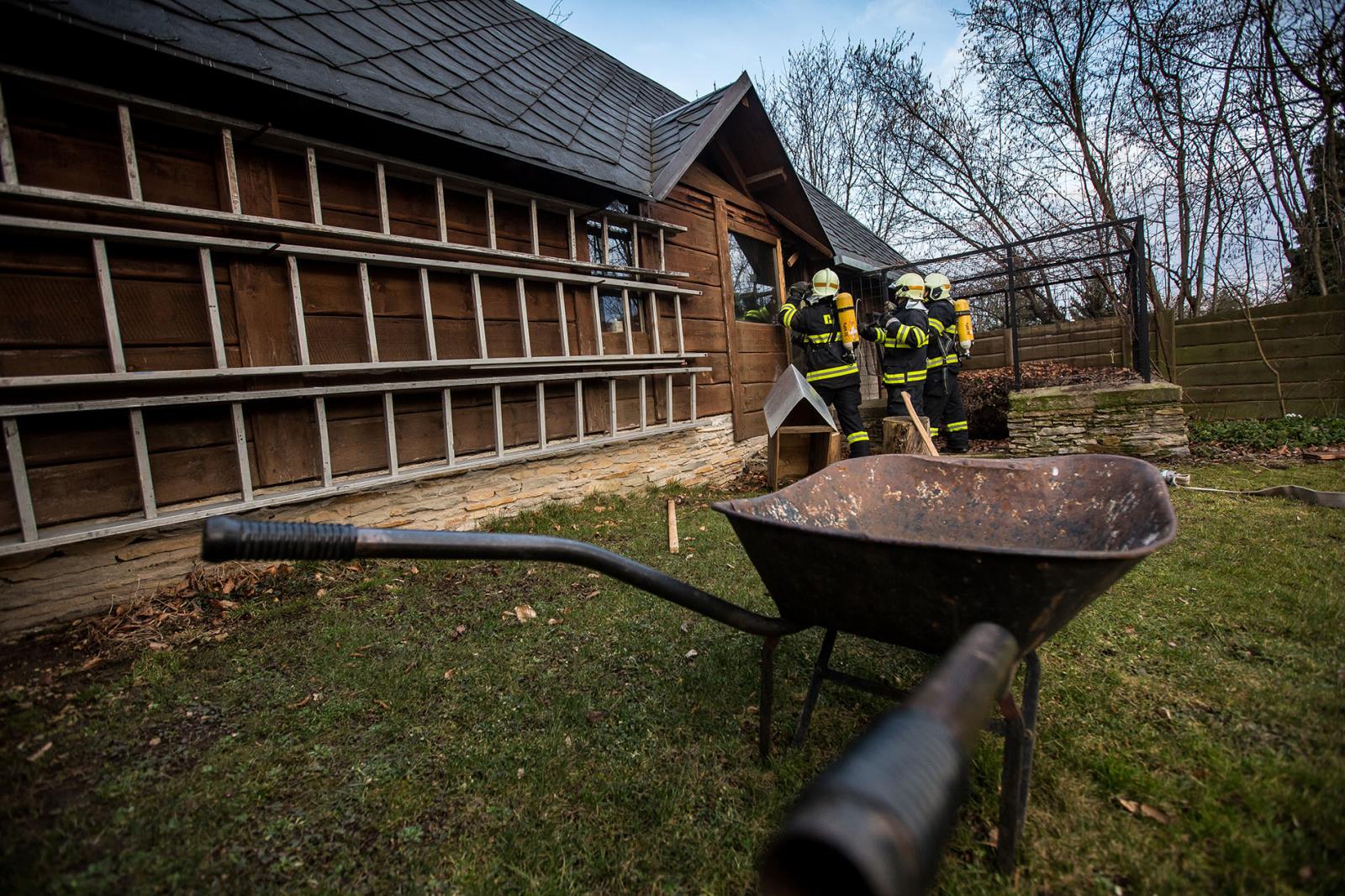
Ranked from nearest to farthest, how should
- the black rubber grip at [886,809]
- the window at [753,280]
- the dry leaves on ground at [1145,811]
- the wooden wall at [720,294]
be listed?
the black rubber grip at [886,809]
the dry leaves on ground at [1145,811]
the wooden wall at [720,294]
the window at [753,280]

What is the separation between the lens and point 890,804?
562 mm

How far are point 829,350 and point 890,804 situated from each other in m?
6.00

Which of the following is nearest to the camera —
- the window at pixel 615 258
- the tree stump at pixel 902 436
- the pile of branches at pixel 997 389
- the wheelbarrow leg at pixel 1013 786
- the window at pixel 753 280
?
the wheelbarrow leg at pixel 1013 786

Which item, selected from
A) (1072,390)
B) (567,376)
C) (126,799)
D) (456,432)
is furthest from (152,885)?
(1072,390)

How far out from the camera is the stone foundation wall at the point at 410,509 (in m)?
2.55

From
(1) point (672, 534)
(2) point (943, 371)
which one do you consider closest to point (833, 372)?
(2) point (943, 371)

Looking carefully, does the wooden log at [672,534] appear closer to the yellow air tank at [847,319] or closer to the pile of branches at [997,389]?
the yellow air tank at [847,319]

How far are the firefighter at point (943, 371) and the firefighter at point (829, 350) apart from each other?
1.03 metres

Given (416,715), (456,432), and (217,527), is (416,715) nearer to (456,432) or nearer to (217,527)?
(217,527)

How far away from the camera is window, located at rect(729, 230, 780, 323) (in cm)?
730

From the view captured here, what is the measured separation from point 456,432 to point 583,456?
4.14ft

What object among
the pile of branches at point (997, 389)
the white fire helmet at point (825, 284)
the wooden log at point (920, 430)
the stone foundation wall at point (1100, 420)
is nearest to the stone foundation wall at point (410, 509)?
the white fire helmet at point (825, 284)

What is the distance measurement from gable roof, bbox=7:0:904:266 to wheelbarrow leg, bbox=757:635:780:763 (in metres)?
3.82

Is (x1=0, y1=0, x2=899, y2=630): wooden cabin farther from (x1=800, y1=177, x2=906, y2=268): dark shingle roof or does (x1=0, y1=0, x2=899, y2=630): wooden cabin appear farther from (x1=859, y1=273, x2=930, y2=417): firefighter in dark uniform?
(x1=800, y1=177, x2=906, y2=268): dark shingle roof
